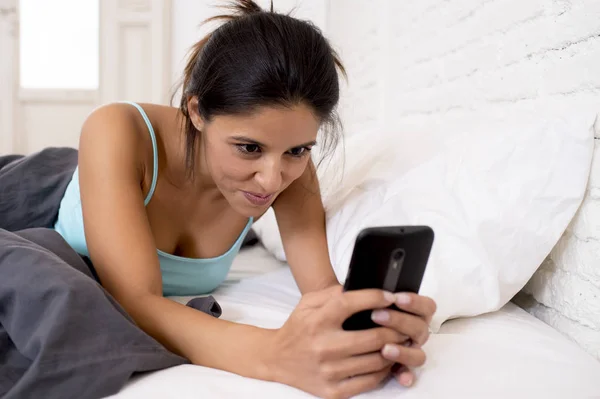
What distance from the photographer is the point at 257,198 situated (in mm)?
969

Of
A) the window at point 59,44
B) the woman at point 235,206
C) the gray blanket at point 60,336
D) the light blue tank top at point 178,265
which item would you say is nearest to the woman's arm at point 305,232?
the woman at point 235,206

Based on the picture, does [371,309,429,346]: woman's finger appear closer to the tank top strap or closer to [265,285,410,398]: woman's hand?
[265,285,410,398]: woman's hand

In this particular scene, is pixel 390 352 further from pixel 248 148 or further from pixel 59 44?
pixel 59 44

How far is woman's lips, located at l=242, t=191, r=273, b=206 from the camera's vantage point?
3.16ft

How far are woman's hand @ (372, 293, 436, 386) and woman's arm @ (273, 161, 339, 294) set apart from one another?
41 cm

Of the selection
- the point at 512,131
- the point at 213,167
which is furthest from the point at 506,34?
the point at 213,167

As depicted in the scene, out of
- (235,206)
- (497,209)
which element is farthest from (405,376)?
(235,206)

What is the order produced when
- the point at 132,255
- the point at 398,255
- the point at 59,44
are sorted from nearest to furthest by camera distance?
the point at 398,255 → the point at 132,255 → the point at 59,44

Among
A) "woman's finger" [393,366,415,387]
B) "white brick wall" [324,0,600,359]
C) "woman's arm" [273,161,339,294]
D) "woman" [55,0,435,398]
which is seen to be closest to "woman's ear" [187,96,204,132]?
"woman" [55,0,435,398]

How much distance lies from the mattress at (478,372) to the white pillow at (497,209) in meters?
0.05

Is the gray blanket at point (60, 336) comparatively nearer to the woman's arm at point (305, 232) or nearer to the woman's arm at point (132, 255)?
the woman's arm at point (132, 255)

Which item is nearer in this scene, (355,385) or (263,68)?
(355,385)

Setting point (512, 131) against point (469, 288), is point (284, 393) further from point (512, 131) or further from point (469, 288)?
point (512, 131)

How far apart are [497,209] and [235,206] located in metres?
0.44
